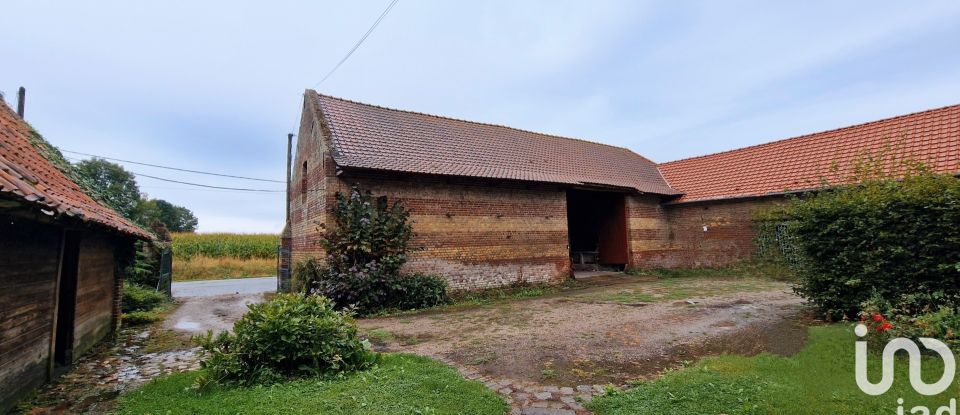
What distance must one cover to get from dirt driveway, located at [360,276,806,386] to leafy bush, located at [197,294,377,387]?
151 cm

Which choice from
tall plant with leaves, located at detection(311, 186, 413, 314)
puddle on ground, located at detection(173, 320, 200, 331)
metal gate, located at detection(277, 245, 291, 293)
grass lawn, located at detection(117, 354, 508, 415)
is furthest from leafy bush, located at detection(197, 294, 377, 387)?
metal gate, located at detection(277, 245, 291, 293)

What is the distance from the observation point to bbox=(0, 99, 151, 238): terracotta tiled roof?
12.5ft

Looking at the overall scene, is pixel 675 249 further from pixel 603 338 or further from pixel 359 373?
pixel 359 373

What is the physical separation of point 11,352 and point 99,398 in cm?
95

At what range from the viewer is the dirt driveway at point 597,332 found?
546cm

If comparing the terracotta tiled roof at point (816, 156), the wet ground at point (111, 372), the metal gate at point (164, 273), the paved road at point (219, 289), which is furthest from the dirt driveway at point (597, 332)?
the paved road at point (219, 289)

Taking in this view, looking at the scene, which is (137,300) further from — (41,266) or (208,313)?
(41,266)

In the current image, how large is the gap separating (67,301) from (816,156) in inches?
A: 830

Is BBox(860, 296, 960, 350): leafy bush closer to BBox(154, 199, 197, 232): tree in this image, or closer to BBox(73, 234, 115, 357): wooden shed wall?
BBox(73, 234, 115, 357): wooden shed wall

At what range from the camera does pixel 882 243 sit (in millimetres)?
6594

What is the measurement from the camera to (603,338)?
680 centimetres

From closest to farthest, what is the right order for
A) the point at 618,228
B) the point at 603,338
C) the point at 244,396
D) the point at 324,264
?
1. the point at 244,396
2. the point at 603,338
3. the point at 324,264
4. the point at 618,228

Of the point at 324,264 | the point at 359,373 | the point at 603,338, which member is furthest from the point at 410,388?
the point at 324,264

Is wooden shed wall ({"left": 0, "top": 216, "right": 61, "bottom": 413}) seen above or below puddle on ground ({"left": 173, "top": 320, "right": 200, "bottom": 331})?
above
